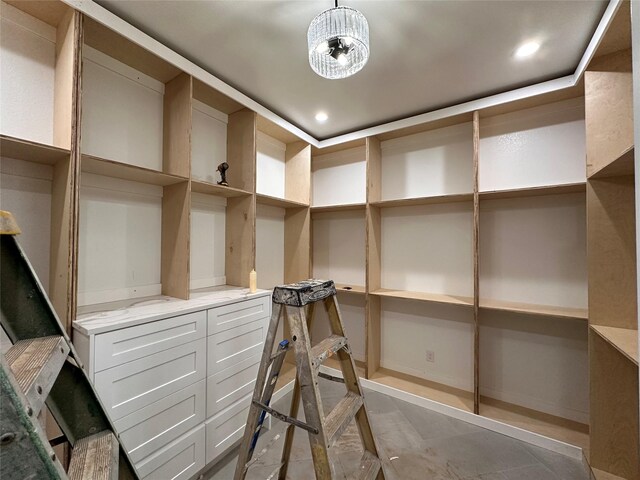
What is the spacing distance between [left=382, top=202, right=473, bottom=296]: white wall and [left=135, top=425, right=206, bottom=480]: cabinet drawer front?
209cm

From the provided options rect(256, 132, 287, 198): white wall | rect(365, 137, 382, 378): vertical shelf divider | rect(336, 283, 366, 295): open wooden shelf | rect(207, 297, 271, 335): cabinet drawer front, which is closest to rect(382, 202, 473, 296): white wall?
rect(365, 137, 382, 378): vertical shelf divider

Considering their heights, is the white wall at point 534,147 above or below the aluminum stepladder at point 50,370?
above

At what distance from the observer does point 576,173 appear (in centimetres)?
205

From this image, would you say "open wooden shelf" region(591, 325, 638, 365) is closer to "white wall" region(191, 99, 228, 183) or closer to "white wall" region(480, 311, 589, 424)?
"white wall" region(480, 311, 589, 424)

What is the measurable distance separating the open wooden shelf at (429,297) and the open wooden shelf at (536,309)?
0.14 metres

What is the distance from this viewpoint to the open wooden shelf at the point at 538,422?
188 cm

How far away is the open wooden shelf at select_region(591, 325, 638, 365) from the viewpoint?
1.16m

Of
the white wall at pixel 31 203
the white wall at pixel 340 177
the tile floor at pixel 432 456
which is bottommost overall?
the tile floor at pixel 432 456

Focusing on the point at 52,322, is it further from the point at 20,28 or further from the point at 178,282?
the point at 20,28

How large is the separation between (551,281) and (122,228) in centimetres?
320

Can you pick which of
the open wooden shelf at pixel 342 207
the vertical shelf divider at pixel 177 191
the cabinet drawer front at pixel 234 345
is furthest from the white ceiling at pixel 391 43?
the cabinet drawer front at pixel 234 345

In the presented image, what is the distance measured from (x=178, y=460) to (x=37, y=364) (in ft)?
4.13

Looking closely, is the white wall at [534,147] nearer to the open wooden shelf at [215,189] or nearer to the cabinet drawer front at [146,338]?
the open wooden shelf at [215,189]

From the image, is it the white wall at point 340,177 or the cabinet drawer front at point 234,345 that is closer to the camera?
the cabinet drawer front at point 234,345
